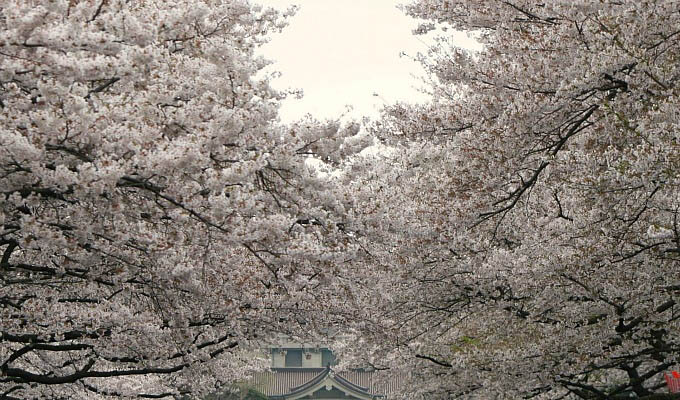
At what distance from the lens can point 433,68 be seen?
1184cm

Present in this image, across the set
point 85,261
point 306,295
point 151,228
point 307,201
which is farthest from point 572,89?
point 85,261

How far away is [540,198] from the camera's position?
12.1 metres

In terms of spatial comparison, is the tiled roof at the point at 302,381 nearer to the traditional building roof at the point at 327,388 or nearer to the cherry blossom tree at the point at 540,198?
the traditional building roof at the point at 327,388

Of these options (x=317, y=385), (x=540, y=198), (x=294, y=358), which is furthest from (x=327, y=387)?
(x=540, y=198)

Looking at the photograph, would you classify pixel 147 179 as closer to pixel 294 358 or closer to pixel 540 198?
pixel 540 198

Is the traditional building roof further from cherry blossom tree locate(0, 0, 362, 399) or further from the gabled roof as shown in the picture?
cherry blossom tree locate(0, 0, 362, 399)

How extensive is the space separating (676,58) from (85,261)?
245 inches

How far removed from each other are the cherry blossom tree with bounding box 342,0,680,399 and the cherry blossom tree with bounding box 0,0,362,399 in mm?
1107

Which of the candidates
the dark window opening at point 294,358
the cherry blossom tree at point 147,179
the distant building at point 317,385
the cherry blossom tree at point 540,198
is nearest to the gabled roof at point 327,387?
the distant building at point 317,385

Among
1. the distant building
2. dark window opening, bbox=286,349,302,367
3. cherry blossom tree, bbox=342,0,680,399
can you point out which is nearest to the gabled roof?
the distant building

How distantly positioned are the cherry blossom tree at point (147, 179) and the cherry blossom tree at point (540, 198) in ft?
3.63

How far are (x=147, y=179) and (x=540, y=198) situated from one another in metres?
6.83

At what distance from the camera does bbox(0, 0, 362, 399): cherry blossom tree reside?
6.50m

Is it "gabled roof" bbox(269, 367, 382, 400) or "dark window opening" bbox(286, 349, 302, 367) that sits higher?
"dark window opening" bbox(286, 349, 302, 367)
